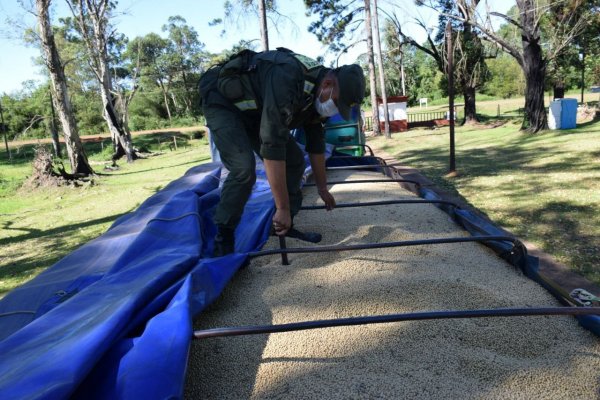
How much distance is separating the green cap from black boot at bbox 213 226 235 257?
0.90 meters

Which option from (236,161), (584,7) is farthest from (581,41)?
(236,161)

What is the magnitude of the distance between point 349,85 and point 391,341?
43.5 inches

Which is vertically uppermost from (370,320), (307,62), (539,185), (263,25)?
(263,25)

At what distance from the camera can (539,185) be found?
5.52 meters

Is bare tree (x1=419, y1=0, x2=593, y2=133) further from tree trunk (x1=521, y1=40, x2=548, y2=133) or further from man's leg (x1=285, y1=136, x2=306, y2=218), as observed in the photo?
man's leg (x1=285, y1=136, x2=306, y2=218)

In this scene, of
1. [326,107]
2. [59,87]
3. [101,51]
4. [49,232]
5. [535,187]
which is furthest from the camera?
[101,51]

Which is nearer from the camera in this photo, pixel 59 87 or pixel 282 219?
pixel 282 219

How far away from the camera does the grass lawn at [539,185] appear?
348cm

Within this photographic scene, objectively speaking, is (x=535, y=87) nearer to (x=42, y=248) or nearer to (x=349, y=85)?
(x=349, y=85)

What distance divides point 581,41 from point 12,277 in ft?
78.1

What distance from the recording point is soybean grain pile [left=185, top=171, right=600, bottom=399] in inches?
54.2

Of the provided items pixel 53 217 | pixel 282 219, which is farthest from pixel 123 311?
pixel 53 217

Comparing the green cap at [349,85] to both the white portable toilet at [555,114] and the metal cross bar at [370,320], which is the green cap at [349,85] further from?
the white portable toilet at [555,114]

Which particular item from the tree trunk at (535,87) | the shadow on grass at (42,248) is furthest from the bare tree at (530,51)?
the shadow on grass at (42,248)
